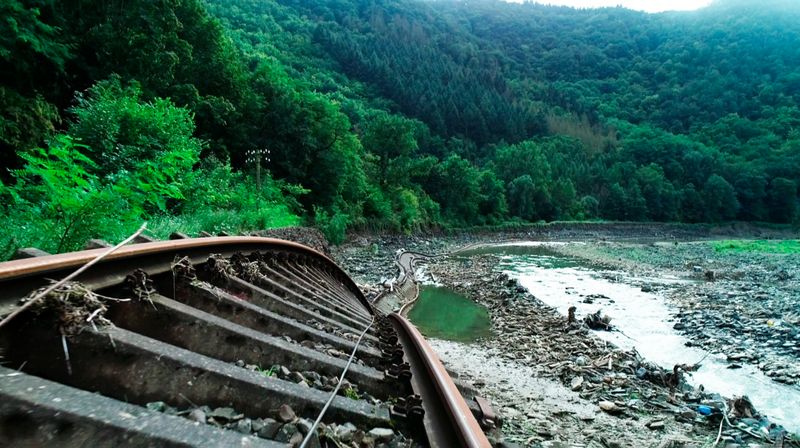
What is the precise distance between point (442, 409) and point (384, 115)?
4450 cm

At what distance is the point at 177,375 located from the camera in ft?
5.38

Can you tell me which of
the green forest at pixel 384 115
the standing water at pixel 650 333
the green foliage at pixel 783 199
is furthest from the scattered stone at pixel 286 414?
the green foliage at pixel 783 199

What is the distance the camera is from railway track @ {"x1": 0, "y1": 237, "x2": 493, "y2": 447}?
1.19 metres

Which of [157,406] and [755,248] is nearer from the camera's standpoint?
[157,406]

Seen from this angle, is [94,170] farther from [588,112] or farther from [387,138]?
[588,112]

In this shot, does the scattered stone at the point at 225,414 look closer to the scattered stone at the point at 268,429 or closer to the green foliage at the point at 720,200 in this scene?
the scattered stone at the point at 268,429

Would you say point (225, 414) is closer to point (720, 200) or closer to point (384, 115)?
point (384, 115)

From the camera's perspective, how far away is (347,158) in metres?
25.0

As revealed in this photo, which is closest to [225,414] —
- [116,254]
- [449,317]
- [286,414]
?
[286,414]

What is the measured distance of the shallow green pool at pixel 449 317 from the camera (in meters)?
9.53

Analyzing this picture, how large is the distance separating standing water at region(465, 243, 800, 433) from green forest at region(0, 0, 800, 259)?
9.11 m

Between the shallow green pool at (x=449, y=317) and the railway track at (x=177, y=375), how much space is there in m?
6.86

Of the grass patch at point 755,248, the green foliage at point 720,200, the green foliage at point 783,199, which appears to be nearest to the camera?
the grass patch at point 755,248

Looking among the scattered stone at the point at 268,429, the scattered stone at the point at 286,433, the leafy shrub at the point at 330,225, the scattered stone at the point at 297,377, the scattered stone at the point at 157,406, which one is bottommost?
the leafy shrub at the point at 330,225
